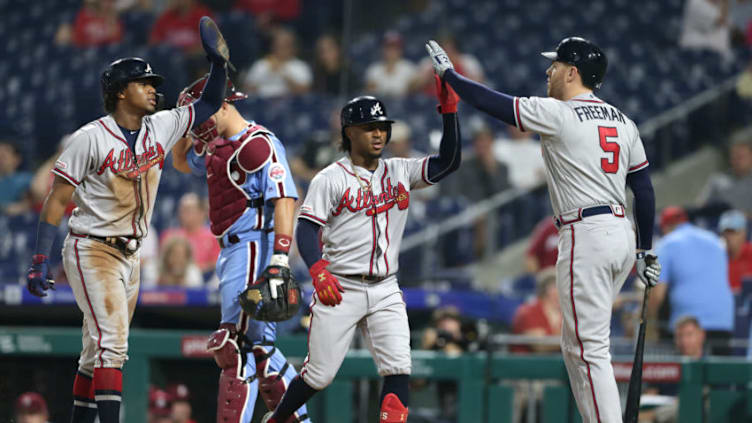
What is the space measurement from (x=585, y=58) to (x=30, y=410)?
3.39 meters

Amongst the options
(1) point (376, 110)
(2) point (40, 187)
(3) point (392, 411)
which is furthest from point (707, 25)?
(3) point (392, 411)

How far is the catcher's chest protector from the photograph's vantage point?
498cm

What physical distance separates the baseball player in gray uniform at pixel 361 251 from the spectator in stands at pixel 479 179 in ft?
17.1

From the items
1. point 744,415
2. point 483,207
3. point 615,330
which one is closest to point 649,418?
point 744,415

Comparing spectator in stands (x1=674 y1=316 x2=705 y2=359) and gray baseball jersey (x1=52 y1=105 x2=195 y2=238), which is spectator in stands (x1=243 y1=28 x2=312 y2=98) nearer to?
spectator in stands (x1=674 y1=316 x2=705 y2=359)

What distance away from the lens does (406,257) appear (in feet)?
30.4

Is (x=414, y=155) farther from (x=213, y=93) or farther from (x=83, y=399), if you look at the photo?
(x=83, y=399)

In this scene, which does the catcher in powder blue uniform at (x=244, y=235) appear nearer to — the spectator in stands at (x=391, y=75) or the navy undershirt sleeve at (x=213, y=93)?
the navy undershirt sleeve at (x=213, y=93)

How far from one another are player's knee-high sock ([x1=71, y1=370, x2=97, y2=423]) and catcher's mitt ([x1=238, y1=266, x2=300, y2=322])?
0.81 metres

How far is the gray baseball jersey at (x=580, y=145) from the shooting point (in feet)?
14.7

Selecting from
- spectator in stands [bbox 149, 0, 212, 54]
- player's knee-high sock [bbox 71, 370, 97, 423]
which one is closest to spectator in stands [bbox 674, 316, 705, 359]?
player's knee-high sock [bbox 71, 370, 97, 423]

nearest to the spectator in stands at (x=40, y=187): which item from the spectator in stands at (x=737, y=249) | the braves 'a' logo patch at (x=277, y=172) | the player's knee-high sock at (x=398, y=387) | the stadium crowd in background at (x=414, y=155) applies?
the stadium crowd in background at (x=414, y=155)

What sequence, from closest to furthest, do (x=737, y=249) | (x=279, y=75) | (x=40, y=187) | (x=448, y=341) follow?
(x=448, y=341), (x=737, y=249), (x=40, y=187), (x=279, y=75)

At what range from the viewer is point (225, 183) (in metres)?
5.01
